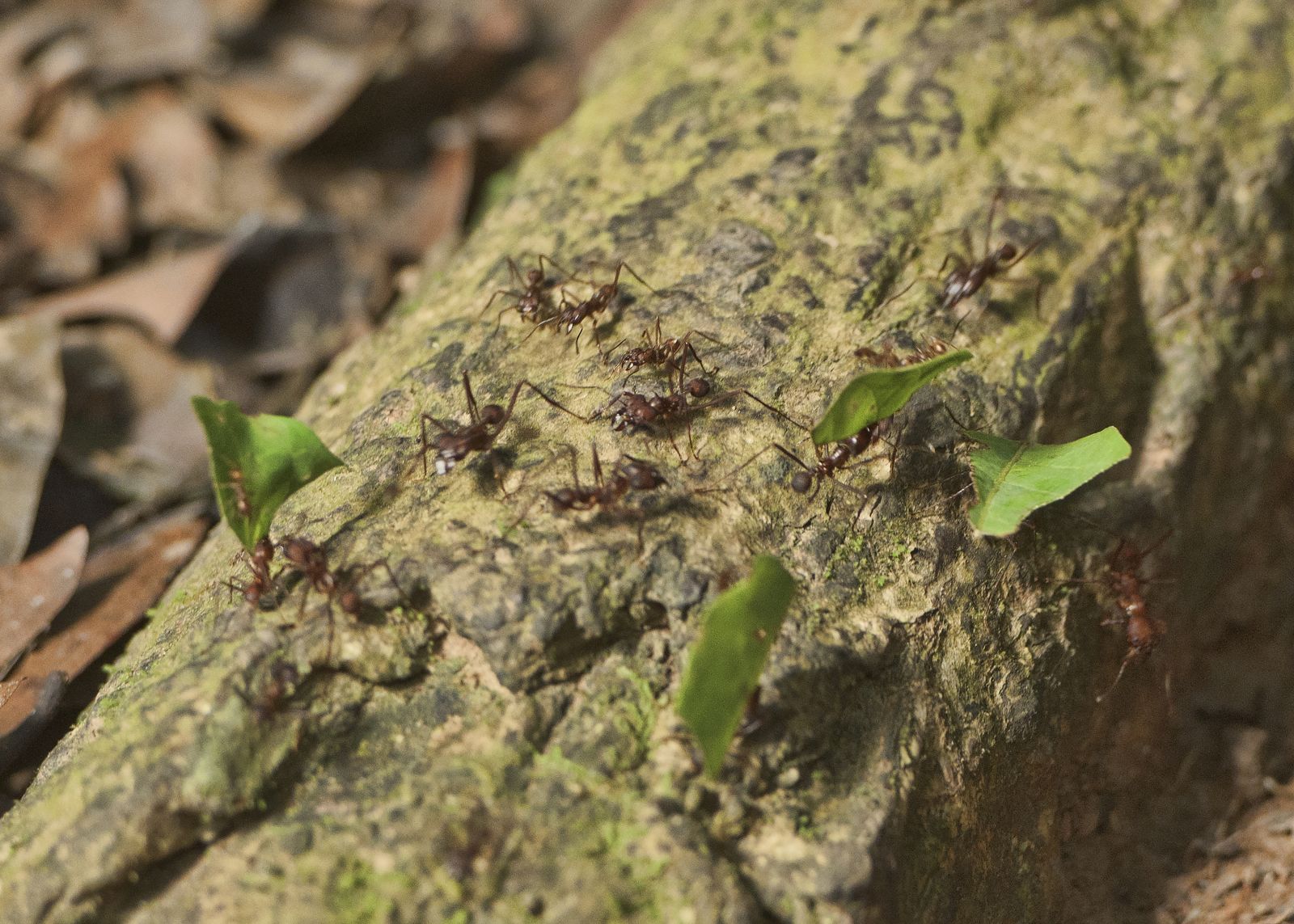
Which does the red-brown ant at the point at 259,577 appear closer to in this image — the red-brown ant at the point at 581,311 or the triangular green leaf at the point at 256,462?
the triangular green leaf at the point at 256,462

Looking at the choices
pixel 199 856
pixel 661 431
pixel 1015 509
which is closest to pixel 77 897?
pixel 199 856

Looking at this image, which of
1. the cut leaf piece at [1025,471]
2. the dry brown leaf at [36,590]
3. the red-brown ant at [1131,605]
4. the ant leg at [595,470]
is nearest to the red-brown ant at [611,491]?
the ant leg at [595,470]

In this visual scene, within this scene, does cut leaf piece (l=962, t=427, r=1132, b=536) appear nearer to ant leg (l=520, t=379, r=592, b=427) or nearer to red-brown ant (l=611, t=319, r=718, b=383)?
red-brown ant (l=611, t=319, r=718, b=383)

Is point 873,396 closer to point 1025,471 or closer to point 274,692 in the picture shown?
point 1025,471

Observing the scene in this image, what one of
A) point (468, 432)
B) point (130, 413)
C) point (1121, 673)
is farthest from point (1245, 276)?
point (130, 413)

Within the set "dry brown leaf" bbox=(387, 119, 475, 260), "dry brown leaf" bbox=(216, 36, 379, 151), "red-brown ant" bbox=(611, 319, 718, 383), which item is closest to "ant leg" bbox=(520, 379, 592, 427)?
"red-brown ant" bbox=(611, 319, 718, 383)

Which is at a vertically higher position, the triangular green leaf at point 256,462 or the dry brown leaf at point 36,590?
the triangular green leaf at point 256,462

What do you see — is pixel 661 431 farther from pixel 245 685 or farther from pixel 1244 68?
pixel 1244 68
